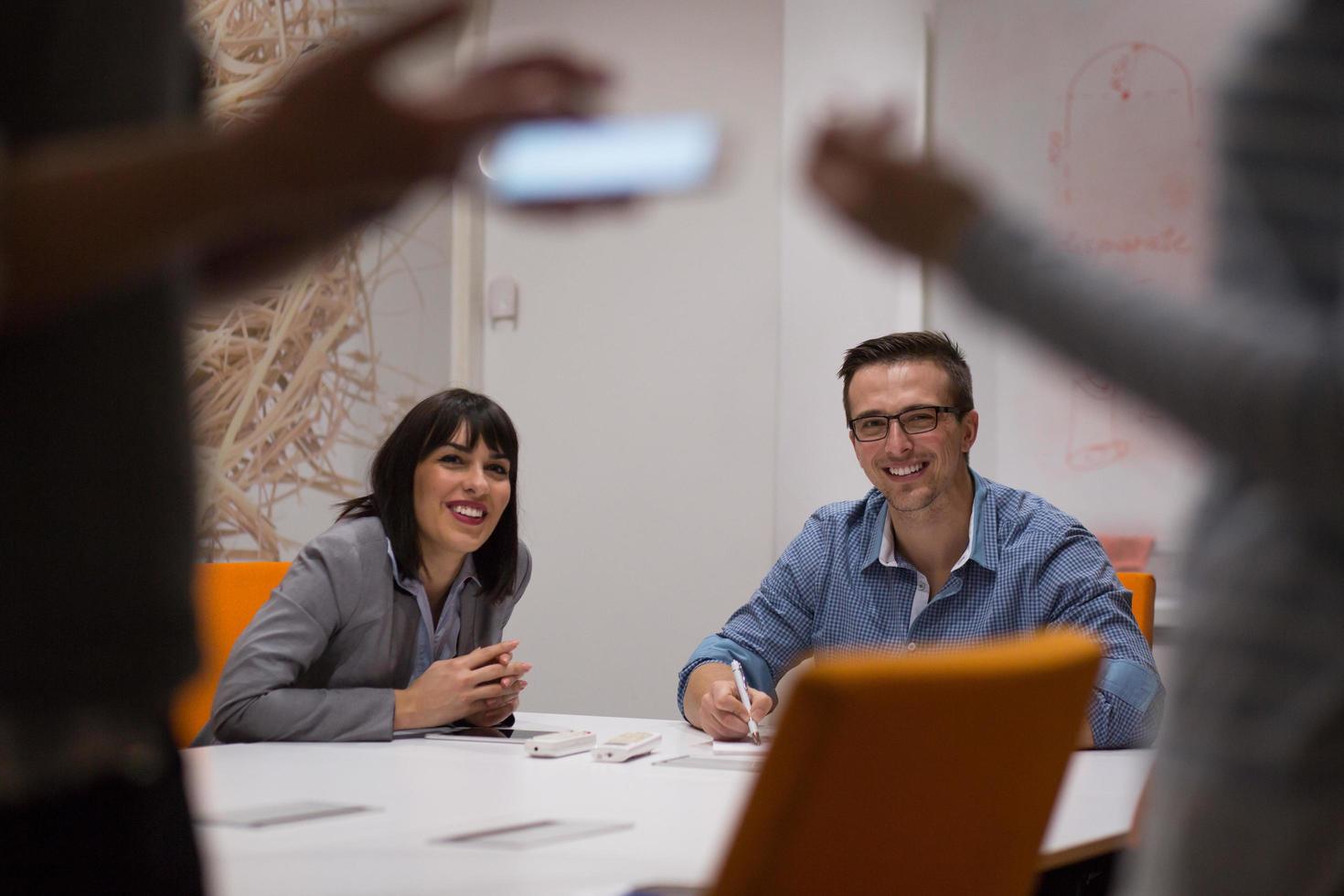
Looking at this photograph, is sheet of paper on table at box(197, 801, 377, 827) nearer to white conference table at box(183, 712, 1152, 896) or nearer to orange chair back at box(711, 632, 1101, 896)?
white conference table at box(183, 712, 1152, 896)

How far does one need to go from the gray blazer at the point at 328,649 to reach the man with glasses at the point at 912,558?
0.57 m

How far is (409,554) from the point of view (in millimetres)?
2609

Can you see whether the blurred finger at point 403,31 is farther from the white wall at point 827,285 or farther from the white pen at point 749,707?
the white wall at point 827,285

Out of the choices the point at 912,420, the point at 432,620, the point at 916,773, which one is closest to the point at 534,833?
the point at 916,773

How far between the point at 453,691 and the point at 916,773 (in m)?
1.40

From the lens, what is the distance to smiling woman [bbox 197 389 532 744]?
2293 mm

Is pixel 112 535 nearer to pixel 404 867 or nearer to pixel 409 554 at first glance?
pixel 404 867

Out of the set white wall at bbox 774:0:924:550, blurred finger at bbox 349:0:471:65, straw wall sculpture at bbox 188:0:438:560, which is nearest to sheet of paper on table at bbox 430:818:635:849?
blurred finger at bbox 349:0:471:65

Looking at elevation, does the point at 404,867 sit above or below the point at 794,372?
below

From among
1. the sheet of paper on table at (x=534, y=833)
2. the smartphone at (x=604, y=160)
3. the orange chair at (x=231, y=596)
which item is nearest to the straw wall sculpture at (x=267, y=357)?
the orange chair at (x=231, y=596)

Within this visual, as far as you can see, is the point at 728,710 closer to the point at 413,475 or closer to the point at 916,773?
the point at 413,475

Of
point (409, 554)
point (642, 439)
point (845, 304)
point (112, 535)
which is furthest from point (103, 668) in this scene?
point (642, 439)

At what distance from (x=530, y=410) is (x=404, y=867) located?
3076 mm

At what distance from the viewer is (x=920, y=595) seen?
2.80 m
